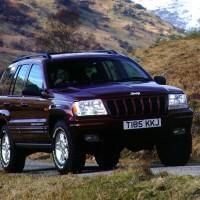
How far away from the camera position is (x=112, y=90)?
1023 centimetres

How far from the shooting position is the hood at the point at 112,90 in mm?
10109

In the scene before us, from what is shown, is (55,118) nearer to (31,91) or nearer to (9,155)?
(31,91)

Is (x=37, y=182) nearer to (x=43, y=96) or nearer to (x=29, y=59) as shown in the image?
(x=43, y=96)

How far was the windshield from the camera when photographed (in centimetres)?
1104

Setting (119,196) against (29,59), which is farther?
(29,59)

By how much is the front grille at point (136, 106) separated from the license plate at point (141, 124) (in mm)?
100

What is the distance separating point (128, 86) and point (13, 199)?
9.97 ft

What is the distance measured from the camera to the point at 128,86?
34.3ft

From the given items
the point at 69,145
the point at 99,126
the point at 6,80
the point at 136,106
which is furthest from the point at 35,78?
the point at 136,106

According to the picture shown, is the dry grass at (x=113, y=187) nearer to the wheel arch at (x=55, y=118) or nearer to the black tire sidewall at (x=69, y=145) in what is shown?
the black tire sidewall at (x=69, y=145)

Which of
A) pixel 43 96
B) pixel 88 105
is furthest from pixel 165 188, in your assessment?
pixel 43 96

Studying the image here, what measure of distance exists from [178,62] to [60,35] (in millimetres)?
64394

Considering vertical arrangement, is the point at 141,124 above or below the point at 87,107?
below

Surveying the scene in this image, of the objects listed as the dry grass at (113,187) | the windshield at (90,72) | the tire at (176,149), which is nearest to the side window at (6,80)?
the windshield at (90,72)
